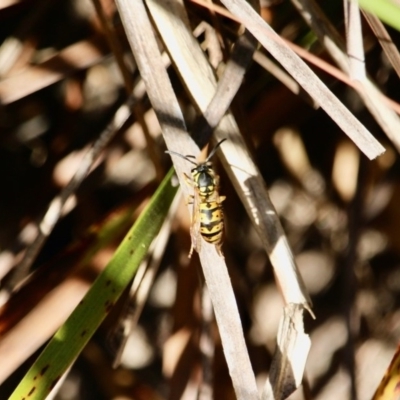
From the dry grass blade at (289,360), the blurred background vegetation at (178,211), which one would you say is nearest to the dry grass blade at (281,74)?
the blurred background vegetation at (178,211)

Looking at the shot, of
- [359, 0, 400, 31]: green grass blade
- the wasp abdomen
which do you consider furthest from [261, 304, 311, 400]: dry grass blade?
[359, 0, 400, 31]: green grass blade

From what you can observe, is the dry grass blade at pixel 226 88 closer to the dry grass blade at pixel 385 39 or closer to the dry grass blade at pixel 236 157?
the dry grass blade at pixel 236 157

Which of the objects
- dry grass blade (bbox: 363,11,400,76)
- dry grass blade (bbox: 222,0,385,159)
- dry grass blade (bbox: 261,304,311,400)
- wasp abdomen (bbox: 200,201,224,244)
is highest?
dry grass blade (bbox: 222,0,385,159)

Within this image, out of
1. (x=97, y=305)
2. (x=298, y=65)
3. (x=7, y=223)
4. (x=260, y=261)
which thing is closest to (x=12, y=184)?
(x=7, y=223)

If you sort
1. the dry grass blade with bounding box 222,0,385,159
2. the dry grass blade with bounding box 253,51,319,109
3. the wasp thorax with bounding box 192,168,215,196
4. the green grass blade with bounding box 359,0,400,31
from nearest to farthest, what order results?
1. the green grass blade with bounding box 359,0,400,31
2. the dry grass blade with bounding box 222,0,385,159
3. the wasp thorax with bounding box 192,168,215,196
4. the dry grass blade with bounding box 253,51,319,109

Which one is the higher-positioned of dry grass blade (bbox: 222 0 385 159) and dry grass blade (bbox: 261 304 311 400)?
dry grass blade (bbox: 222 0 385 159)

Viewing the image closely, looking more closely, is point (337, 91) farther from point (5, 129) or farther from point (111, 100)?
point (5, 129)

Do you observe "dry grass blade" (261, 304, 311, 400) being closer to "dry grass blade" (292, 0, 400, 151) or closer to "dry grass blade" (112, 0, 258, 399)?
"dry grass blade" (112, 0, 258, 399)
